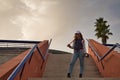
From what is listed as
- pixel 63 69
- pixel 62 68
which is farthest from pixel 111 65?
pixel 62 68

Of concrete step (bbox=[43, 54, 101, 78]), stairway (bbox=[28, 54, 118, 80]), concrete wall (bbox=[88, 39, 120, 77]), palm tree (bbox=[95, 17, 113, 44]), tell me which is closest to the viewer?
concrete wall (bbox=[88, 39, 120, 77])

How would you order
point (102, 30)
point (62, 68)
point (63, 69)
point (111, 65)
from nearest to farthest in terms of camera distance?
1. point (111, 65)
2. point (63, 69)
3. point (62, 68)
4. point (102, 30)

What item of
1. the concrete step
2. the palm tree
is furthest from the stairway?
the palm tree

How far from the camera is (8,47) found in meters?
21.8

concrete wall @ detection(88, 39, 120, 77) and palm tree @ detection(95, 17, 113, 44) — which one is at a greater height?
palm tree @ detection(95, 17, 113, 44)

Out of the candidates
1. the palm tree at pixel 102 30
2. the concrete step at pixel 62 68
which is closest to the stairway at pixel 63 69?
the concrete step at pixel 62 68

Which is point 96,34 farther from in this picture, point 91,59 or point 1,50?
point 91,59

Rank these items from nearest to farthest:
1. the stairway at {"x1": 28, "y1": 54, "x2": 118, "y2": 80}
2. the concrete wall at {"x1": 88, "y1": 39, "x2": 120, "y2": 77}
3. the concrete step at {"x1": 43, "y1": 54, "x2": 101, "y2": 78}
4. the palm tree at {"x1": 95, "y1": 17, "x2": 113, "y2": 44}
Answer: the concrete wall at {"x1": 88, "y1": 39, "x2": 120, "y2": 77}
the stairway at {"x1": 28, "y1": 54, "x2": 118, "y2": 80}
the concrete step at {"x1": 43, "y1": 54, "x2": 101, "y2": 78}
the palm tree at {"x1": 95, "y1": 17, "x2": 113, "y2": 44}

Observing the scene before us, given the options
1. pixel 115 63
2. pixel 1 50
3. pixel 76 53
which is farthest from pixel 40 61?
pixel 1 50

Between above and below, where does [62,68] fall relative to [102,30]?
below

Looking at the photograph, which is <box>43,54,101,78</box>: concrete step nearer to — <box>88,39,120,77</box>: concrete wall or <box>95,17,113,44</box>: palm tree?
<box>88,39,120,77</box>: concrete wall

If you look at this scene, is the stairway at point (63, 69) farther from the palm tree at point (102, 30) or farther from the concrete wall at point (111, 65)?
the palm tree at point (102, 30)

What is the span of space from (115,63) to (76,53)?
49.7 inches

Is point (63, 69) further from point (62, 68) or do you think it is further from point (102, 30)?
point (102, 30)
